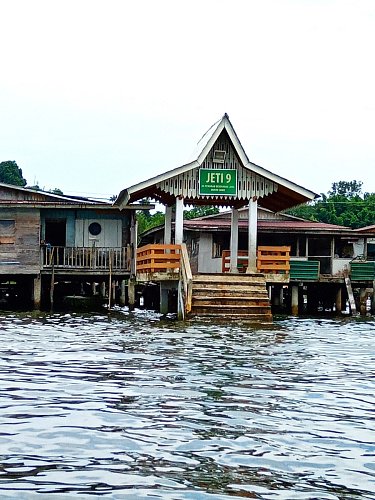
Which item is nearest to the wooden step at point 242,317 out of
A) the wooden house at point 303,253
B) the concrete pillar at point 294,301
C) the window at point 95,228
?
the wooden house at point 303,253

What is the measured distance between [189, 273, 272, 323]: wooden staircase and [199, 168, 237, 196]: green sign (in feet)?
12.5

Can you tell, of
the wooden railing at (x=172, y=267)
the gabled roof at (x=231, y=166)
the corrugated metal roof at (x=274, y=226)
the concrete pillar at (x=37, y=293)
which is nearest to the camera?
the wooden railing at (x=172, y=267)

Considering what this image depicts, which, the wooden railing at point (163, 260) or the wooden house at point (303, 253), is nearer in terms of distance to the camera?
the wooden railing at point (163, 260)

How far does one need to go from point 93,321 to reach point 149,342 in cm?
700

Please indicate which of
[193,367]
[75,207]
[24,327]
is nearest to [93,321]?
[24,327]

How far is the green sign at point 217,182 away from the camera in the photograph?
25.3 meters

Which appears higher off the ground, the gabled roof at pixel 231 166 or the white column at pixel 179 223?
the gabled roof at pixel 231 166

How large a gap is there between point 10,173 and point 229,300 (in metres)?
63.2

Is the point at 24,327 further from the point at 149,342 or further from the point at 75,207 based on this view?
the point at 75,207

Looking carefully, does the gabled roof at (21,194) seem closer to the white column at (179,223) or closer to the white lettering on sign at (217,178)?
the white column at (179,223)

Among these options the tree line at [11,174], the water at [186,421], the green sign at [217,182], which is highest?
the tree line at [11,174]

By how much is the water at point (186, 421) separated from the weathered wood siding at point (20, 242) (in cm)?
1380

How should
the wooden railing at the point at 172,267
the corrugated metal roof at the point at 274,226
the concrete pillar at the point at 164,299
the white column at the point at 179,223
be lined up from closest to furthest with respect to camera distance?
1. the wooden railing at the point at 172,267
2. the white column at the point at 179,223
3. the concrete pillar at the point at 164,299
4. the corrugated metal roof at the point at 274,226

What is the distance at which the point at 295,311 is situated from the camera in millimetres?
28938
